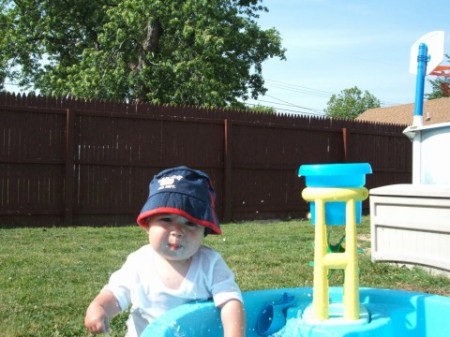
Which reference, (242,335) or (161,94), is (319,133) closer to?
(161,94)

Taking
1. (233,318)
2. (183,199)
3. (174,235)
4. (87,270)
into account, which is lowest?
(87,270)

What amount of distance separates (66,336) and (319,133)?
9711 millimetres

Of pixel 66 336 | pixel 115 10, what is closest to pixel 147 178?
pixel 66 336

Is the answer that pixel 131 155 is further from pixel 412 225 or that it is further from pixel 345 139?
pixel 412 225

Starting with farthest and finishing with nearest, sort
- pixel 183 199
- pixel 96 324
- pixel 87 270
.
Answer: pixel 87 270, pixel 183 199, pixel 96 324

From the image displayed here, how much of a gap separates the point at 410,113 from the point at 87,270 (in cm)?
3010

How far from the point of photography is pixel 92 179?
956cm

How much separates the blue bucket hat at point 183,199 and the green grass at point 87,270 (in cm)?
136

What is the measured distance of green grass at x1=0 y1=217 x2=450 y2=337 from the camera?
3.40 m

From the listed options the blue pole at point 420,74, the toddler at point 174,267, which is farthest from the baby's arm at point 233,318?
the blue pole at point 420,74

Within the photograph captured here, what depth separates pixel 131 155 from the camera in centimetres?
984

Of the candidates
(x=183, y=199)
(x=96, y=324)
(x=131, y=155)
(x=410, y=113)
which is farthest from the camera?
(x=410, y=113)

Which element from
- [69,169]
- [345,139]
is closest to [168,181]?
[69,169]

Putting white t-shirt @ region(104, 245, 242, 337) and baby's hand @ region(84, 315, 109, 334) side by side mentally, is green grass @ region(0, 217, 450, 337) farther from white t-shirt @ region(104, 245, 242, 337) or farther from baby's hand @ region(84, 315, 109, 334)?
baby's hand @ region(84, 315, 109, 334)
